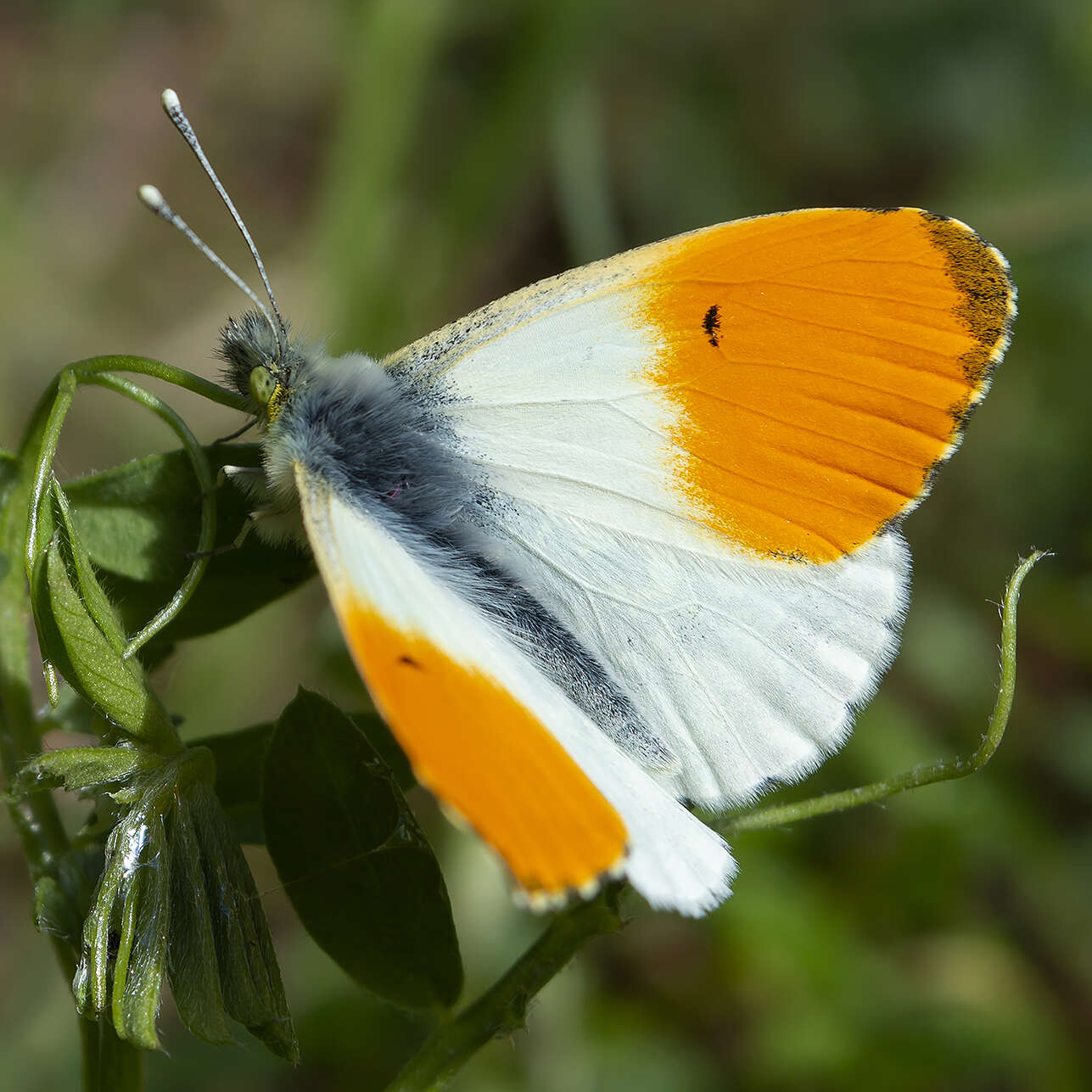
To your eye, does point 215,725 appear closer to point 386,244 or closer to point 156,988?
point 386,244

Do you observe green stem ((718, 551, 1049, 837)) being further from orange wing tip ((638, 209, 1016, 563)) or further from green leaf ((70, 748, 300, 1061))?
green leaf ((70, 748, 300, 1061))

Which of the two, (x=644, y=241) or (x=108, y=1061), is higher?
(x=108, y=1061)

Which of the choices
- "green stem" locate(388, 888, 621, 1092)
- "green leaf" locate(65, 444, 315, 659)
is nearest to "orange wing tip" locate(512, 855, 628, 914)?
"green stem" locate(388, 888, 621, 1092)

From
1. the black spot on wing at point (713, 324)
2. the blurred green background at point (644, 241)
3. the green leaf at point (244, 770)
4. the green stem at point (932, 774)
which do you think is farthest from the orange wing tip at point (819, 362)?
the blurred green background at point (644, 241)

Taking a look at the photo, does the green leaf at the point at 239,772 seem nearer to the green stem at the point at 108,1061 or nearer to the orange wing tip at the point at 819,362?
the green stem at the point at 108,1061

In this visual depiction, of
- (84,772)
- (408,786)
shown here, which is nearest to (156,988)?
(84,772)

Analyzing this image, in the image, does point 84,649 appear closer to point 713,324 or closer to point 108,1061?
point 108,1061

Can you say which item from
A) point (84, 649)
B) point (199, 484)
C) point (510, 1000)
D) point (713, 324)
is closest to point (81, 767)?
point (84, 649)
